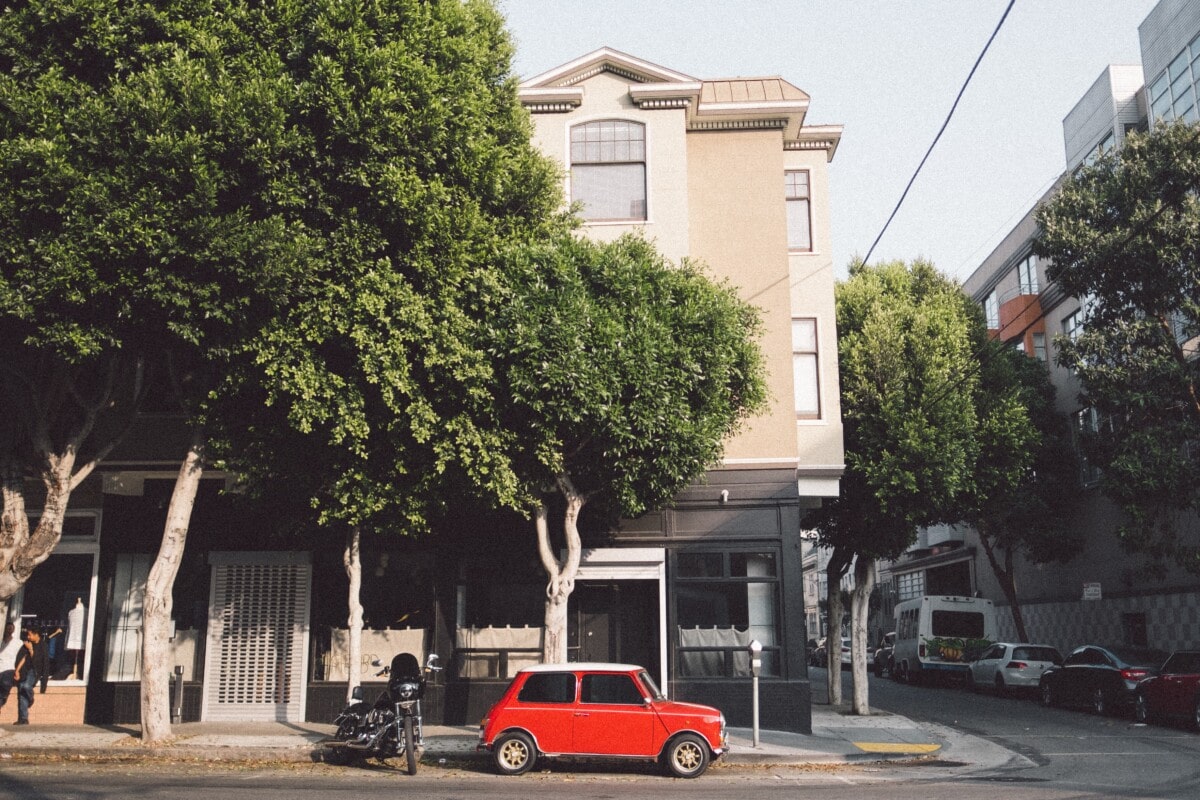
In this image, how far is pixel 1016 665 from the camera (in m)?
28.6

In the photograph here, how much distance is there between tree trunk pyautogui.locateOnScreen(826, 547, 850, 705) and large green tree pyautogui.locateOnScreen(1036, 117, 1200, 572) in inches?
259

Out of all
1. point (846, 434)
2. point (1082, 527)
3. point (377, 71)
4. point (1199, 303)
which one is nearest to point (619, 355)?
point (377, 71)

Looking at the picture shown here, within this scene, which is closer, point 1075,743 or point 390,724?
point 390,724

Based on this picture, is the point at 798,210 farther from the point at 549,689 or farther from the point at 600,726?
the point at 600,726

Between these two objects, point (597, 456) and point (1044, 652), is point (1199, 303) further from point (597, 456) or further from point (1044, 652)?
point (597, 456)

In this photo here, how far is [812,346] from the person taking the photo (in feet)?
65.1

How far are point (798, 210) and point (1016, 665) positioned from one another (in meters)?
15.7

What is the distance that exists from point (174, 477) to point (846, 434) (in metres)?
13.1

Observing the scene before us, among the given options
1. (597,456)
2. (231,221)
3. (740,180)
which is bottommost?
(597,456)

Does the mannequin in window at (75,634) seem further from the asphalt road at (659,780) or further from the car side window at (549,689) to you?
the car side window at (549,689)

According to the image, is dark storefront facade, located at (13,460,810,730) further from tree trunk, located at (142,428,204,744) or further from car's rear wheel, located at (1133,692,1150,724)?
car's rear wheel, located at (1133,692,1150,724)

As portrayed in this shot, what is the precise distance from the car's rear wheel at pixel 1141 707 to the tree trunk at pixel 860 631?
16.9ft

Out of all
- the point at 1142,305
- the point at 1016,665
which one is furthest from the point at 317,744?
the point at 1016,665

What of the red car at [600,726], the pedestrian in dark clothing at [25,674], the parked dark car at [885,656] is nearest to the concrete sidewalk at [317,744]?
the pedestrian in dark clothing at [25,674]
